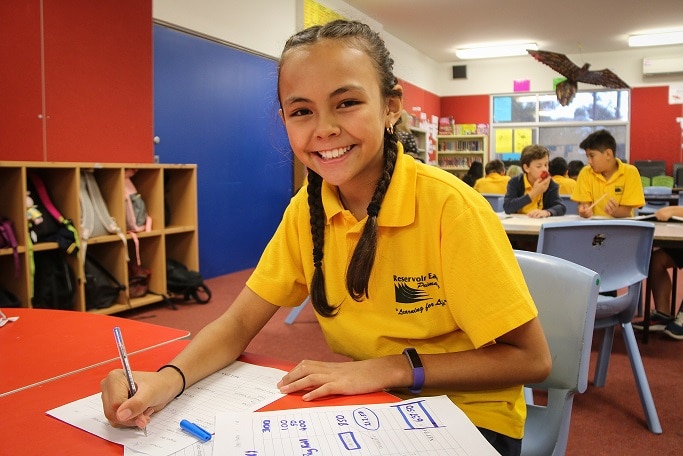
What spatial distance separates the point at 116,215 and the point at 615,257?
114 inches

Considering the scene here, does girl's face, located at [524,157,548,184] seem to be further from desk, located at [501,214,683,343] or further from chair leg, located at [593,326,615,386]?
chair leg, located at [593,326,615,386]

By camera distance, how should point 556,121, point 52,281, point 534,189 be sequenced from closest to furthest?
point 52,281
point 534,189
point 556,121

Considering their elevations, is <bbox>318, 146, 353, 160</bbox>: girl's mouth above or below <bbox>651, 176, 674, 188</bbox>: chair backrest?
below

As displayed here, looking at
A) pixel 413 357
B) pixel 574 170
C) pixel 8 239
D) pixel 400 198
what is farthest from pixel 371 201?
pixel 574 170

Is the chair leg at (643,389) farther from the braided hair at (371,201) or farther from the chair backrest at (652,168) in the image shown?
the chair backrest at (652,168)

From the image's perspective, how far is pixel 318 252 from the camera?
41.6 inches

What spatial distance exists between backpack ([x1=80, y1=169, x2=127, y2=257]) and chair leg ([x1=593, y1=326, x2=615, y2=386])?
9.14ft

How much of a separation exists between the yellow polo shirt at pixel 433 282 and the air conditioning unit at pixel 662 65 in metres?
9.66

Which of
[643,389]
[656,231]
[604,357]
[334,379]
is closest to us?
[334,379]

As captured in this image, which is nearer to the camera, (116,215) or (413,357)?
(413,357)

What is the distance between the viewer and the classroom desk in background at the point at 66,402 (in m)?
0.67

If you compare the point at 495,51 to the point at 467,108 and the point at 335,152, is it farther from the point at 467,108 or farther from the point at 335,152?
the point at 335,152

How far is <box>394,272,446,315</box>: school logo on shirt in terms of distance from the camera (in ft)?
3.19

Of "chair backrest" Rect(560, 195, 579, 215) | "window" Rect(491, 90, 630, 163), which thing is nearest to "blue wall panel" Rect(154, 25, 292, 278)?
"chair backrest" Rect(560, 195, 579, 215)
